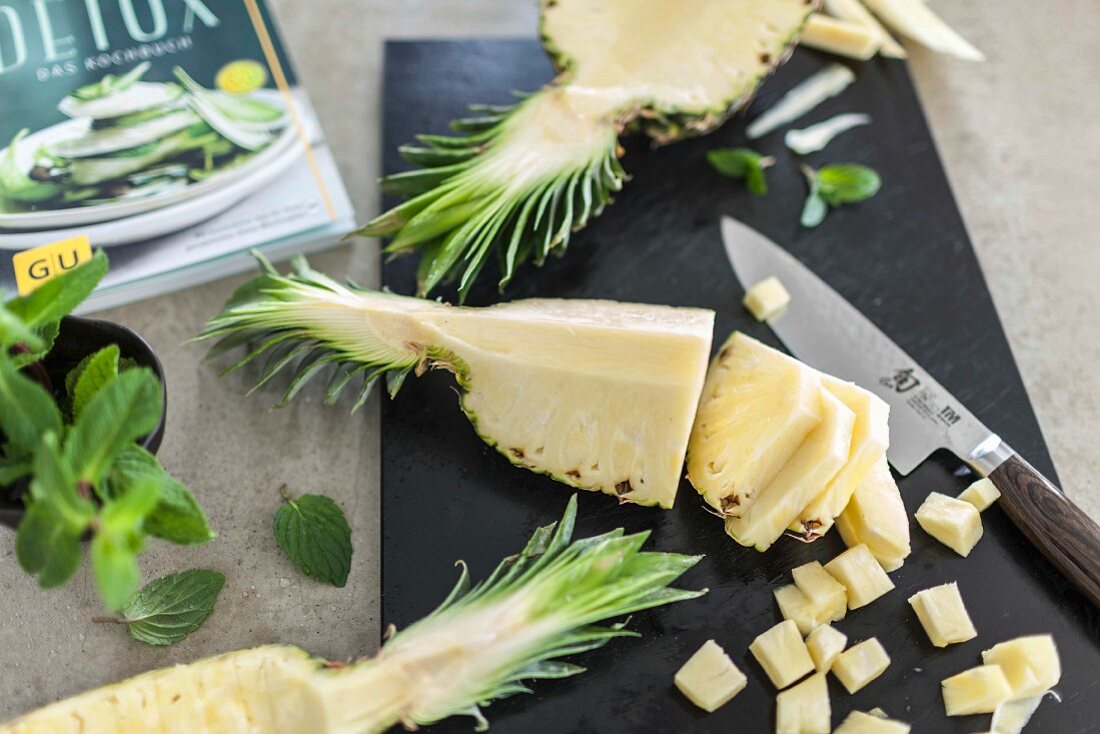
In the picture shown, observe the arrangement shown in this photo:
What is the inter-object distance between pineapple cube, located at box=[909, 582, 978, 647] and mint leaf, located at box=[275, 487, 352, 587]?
0.93 meters

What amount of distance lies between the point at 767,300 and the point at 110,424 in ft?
3.82

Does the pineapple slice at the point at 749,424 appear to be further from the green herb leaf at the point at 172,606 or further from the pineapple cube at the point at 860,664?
the green herb leaf at the point at 172,606

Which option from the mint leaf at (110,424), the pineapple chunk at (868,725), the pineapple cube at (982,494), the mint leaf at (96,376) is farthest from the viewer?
the pineapple cube at (982,494)

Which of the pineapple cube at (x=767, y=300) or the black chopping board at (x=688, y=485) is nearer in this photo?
the black chopping board at (x=688, y=485)

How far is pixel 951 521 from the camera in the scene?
1.57 metres

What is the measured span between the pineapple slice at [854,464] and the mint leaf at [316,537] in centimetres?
74

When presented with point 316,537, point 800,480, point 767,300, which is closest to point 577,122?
point 767,300

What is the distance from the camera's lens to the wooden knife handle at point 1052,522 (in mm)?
1516

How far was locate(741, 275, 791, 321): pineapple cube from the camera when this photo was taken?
181 centimetres

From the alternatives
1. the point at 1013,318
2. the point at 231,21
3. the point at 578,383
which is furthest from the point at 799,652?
the point at 231,21

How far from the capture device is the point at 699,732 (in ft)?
4.75

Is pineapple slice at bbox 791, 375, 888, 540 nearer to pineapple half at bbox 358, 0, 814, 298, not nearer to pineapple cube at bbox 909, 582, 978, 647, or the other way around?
pineapple cube at bbox 909, 582, 978, 647

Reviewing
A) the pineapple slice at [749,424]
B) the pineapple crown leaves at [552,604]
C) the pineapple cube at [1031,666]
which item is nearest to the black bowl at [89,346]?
the pineapple crown leaves at [552,604]

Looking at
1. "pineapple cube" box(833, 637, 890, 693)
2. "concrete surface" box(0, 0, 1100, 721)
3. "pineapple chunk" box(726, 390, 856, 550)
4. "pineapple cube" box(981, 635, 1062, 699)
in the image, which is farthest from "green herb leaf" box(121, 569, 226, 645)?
"pineapple cube" box(981, 635, 1062, 699)
